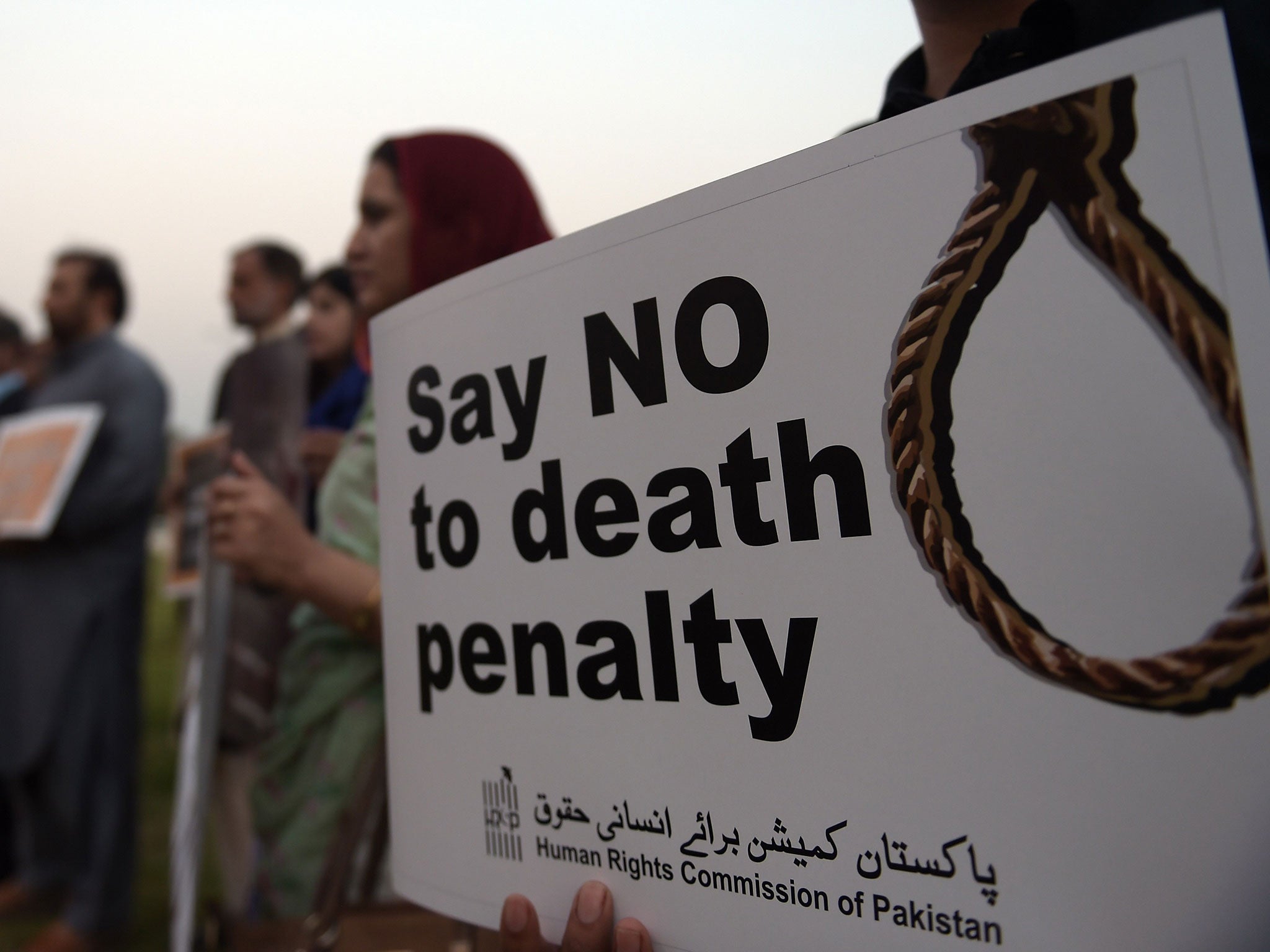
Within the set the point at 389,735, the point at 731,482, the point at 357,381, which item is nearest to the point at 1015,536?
the point at 731,482

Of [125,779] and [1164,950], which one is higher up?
[1164,950]

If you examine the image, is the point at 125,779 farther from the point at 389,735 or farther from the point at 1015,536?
the point at 1015,536

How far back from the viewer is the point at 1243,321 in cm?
49

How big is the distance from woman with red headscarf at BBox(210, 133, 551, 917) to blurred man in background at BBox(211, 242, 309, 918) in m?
0.15

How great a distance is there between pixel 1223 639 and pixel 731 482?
0.31 meters

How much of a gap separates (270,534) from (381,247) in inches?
17.4

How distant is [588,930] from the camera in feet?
2.31

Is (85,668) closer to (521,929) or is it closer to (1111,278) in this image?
(521,929)

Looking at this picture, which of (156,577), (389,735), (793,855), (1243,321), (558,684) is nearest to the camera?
(1243,321)

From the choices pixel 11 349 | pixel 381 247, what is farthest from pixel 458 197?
pixel 11 349

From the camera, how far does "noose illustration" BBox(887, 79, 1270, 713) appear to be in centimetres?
50

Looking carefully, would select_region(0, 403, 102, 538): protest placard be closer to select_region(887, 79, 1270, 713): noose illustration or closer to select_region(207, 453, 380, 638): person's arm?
select_region(207, 453, 380, 638): person's arm

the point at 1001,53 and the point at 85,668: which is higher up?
the point at 1001,53

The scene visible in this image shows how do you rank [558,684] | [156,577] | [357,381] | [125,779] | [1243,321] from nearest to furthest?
[1243,321] → [558,684] → [357,381] → [125,779] → [156,577]
